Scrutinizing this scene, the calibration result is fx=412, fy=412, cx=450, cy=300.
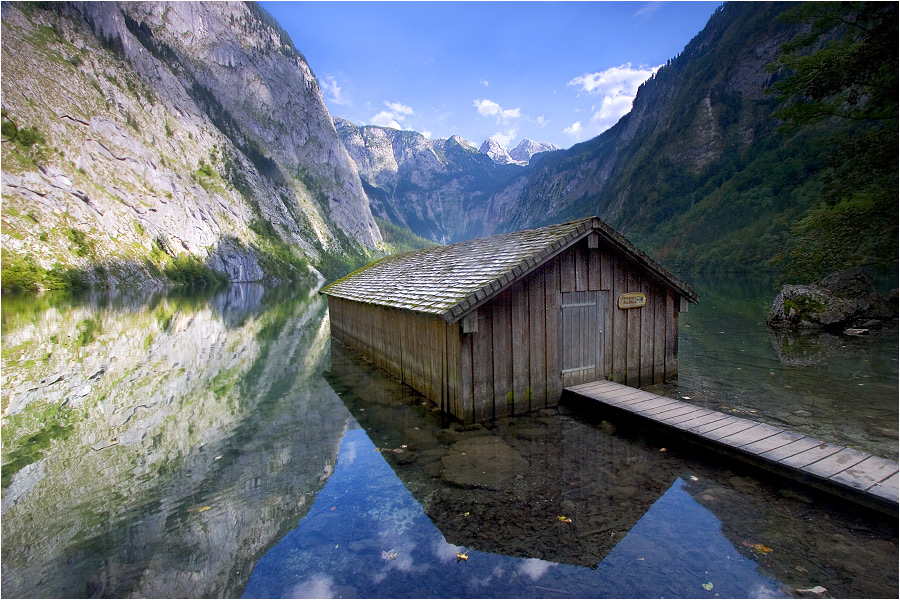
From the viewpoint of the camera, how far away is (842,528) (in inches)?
183

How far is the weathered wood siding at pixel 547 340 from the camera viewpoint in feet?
27.2

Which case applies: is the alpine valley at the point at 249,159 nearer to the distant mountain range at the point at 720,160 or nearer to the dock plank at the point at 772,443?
the distant mountain range at the point at 720,160

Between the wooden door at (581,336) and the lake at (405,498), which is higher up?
the wooden door at (581,336)

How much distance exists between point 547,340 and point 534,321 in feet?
1.78

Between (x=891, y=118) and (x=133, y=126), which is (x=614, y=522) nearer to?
(x=891, y=118)

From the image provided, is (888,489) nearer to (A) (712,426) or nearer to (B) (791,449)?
(B) (791,449)

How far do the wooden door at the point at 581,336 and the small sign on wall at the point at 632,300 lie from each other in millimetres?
510

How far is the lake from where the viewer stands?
4.21 metres

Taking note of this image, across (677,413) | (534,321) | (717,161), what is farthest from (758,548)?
(717,161)

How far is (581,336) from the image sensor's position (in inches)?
369

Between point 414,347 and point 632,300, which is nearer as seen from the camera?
point 632,300

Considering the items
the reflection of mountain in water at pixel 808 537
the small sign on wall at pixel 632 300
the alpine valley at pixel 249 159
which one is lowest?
the reflection of mountain in water at pixel 808 537

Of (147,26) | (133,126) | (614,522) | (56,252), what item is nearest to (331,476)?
(614,522)

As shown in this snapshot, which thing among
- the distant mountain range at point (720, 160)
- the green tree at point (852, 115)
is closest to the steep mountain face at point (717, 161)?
the distant mountain range at point (720, 160)
